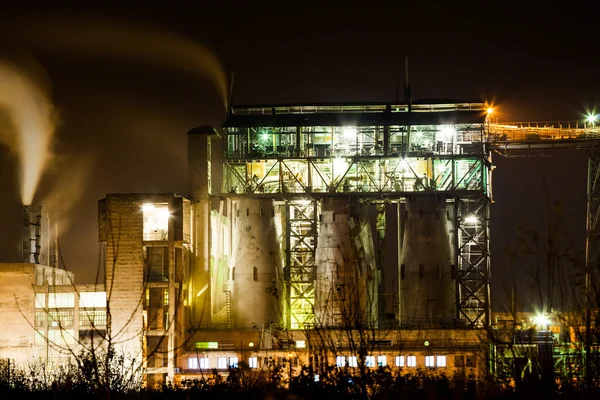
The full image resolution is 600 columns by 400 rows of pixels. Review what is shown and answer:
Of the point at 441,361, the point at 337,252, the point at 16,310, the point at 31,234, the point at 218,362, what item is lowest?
the point at 441,361

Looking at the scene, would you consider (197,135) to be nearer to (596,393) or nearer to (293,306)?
(293,306)

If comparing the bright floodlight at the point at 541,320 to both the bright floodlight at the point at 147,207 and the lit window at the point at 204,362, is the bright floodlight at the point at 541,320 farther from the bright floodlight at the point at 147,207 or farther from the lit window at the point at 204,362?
the bright floodlight at the point at 147,207

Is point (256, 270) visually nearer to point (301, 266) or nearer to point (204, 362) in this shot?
point (301, 266)

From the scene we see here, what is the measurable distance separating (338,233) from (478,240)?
8.59 m

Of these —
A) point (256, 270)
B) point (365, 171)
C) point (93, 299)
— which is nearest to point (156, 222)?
point (93, 299)

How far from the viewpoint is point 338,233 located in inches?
2532

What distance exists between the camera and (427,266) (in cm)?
6344

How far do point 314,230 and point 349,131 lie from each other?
21.3 feet

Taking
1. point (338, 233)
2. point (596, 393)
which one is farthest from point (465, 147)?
point (596, 393)

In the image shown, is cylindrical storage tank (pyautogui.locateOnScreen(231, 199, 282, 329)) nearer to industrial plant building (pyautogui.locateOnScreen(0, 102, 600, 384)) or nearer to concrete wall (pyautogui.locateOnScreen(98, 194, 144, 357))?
industrial plant building (pyautogui.locateOnScreen(0, 102, 600, 384))

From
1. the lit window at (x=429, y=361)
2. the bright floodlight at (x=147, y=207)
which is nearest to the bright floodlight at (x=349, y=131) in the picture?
the bright floodlight at (x=147, y=207)

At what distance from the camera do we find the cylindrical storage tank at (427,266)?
63.0m

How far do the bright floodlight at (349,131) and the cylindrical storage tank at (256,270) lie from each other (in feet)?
20.8

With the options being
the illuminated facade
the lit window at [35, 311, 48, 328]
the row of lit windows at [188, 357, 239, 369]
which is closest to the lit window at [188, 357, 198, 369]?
the row of lit windows at [188, 357, 239, 369]
